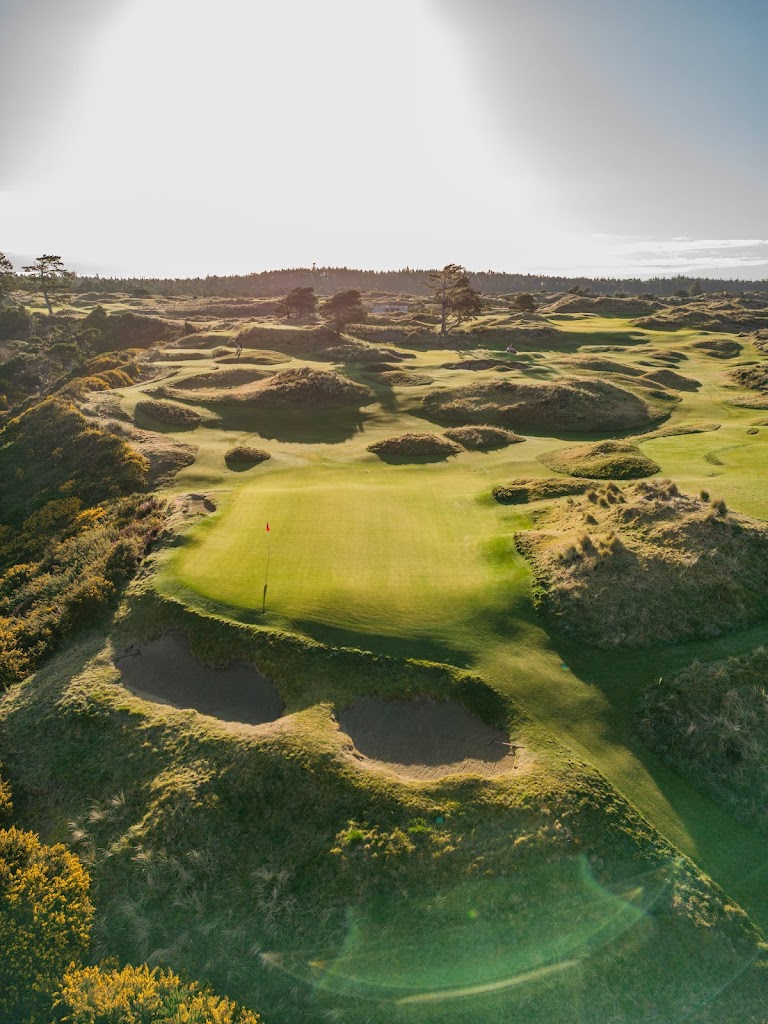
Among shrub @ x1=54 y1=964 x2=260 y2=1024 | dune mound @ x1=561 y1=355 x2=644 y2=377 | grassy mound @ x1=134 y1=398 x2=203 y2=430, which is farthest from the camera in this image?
dune mound @ x1=561 y1=355 x2=644 y2=377

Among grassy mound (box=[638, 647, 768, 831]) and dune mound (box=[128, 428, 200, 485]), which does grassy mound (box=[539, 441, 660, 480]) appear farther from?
dune mound (box=[128, 428, 200, 485])

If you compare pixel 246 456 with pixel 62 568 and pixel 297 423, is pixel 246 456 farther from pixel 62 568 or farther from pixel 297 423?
pixel 62 568

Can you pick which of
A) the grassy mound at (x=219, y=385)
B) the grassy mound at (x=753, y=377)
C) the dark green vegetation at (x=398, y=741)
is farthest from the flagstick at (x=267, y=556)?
the grassy mound at (x=753, y=377)

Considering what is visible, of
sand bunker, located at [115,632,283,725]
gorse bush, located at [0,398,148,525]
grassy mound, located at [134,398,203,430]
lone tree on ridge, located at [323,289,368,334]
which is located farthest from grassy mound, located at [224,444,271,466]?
lone tree on ridge, located at [323,289,368,334]

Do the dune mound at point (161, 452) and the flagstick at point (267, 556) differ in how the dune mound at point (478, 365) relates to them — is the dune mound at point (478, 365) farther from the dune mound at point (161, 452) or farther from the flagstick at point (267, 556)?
the flagstick at point (267, 556)

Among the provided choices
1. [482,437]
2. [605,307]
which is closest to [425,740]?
[482,437]

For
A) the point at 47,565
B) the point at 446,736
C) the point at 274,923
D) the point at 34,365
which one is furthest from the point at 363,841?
the point at 34,365

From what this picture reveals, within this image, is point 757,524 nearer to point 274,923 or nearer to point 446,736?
point 446,736
